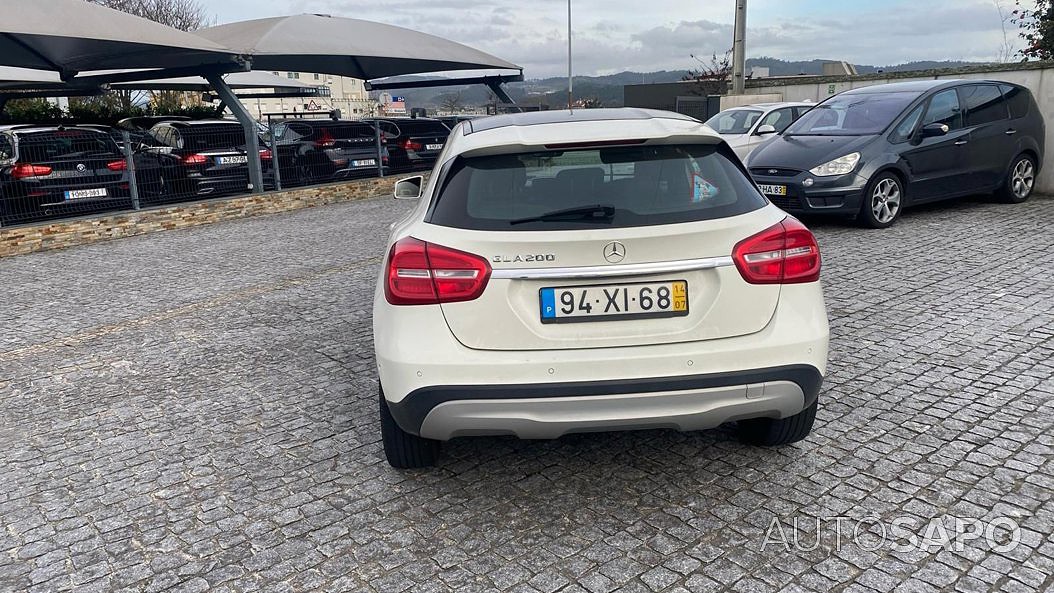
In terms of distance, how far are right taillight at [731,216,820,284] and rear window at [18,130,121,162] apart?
419 inches

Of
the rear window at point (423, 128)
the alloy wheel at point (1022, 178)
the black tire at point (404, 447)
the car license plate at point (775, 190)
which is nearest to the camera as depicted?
the black tire at point (404, 447)

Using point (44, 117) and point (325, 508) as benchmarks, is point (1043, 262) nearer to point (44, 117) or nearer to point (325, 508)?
point (325, 508)

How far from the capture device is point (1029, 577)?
2.73m

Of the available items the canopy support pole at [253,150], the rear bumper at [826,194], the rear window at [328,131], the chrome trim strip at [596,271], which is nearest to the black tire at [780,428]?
the chrome trim strip at [596,271]

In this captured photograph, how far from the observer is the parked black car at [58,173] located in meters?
10.7

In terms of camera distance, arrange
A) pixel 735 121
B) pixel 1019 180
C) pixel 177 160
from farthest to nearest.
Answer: pixel 735 121 < pixel 177 160 < pixel 1019 180

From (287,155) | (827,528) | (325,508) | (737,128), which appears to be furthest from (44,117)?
(827,528)

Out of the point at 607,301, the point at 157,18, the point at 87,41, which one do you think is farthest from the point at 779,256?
the point at 157,18

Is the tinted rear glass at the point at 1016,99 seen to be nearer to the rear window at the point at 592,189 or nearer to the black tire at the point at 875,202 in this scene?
the black tire at the point at 875,202

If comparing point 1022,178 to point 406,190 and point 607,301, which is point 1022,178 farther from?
point 607,301

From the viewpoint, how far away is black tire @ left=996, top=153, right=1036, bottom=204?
424 inches

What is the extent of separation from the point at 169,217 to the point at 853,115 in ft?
33.0

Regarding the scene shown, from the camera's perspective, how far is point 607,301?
2.97 metres

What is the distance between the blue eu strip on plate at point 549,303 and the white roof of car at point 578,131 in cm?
62
